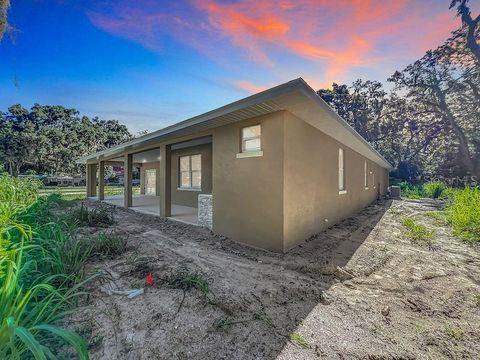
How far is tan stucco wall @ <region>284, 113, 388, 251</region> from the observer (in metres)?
4.86

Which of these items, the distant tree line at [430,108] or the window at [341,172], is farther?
the distant tree line at [430,108]

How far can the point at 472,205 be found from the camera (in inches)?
273

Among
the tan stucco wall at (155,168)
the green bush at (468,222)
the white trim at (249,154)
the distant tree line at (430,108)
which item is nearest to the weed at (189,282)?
the white trim at (249,154)

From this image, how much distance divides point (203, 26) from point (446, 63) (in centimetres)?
2774

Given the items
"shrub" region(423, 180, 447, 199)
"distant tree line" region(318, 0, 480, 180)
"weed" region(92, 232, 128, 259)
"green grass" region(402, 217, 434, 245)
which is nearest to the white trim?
"weed" region(92, 232, 128, 259)

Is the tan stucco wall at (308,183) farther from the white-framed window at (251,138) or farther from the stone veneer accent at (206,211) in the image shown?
the stone veneer accent at (206,211)

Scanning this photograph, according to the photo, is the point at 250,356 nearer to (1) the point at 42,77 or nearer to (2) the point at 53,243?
(2) the point at 53,243

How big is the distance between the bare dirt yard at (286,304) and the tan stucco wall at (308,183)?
2.41 feet

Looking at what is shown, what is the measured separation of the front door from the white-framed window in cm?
1176

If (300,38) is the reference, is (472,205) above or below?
below

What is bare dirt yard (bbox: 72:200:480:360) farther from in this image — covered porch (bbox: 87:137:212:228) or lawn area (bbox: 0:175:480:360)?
covered porch (bbox: 87:137:212:228)

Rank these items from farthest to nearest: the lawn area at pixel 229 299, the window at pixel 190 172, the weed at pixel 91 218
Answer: the window at pixel 190 172 < the weed at pixel 91 218 < the lawn area at pixel 229 299

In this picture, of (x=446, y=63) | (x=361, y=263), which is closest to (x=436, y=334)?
(x=361, y=263)

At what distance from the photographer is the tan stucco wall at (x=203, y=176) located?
975 cm
